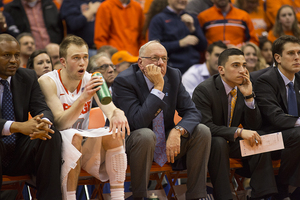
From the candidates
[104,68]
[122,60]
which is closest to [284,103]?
[104,68]

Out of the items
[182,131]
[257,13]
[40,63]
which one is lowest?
[182,131]

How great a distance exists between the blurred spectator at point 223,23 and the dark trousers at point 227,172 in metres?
3.29

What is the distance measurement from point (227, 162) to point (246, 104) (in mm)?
685

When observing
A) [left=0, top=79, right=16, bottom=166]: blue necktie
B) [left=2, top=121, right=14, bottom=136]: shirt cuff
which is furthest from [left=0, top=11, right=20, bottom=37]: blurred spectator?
[left=2, top=121, right=14, bottom=136]: shirt cuff

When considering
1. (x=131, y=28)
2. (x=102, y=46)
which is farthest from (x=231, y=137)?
(x=131, y=28)

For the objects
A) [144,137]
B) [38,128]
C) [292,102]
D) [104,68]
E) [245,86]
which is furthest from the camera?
[104,68]

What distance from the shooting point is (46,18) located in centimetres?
607

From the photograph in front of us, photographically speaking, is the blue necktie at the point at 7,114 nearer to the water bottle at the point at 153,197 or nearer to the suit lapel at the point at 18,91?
the suit lapel at the point at 18,91

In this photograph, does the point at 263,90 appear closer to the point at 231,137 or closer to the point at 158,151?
the point at 231,137

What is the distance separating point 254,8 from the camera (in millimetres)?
7488

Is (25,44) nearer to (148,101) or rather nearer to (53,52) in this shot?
(53,52)

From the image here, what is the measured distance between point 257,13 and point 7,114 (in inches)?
228

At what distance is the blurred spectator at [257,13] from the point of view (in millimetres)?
7402

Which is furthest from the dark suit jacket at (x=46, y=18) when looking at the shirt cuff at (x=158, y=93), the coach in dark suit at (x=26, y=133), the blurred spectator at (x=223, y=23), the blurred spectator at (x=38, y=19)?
the shirt cuff at (x=158, y=93)
